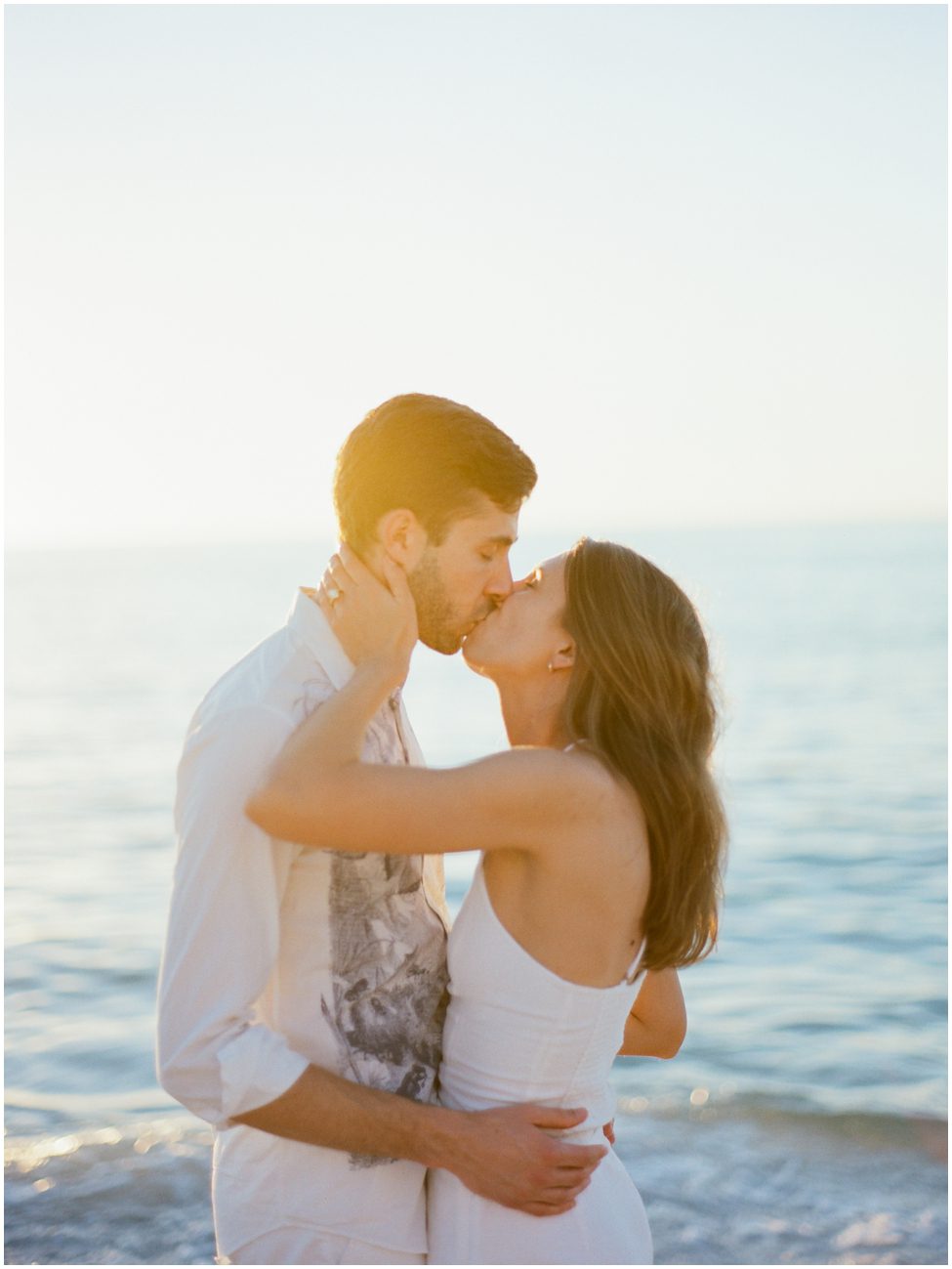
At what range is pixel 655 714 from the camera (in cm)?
290

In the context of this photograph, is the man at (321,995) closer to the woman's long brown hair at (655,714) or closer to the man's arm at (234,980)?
the man's arm at (234,980)

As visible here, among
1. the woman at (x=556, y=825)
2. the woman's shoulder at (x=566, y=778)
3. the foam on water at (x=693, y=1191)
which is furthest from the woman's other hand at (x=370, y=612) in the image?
the foam on water at (x=693, y=1191)

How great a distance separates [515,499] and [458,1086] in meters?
1.23

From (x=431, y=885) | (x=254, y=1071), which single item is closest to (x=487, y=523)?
(x=431, y=885)

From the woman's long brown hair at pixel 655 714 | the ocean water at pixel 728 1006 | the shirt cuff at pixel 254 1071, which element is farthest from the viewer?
the ocean water at pixel 728 1006

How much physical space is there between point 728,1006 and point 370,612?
673 centimetres

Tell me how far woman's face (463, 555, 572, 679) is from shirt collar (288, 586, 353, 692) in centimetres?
39

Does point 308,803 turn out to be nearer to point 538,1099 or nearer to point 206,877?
point 206,877

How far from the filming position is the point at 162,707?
25469 mm

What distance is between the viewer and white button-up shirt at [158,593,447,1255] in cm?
244

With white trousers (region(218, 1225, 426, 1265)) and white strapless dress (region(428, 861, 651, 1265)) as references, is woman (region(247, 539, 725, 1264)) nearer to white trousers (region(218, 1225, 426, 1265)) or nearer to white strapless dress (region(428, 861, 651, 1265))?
white strapless dress (region(428, 861, 651, 1265))

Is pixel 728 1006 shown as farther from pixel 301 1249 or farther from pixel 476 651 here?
pixel 301 1249

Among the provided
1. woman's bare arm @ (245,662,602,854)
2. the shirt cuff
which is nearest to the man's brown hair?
woman's bare arm @ (245,662,602,854)

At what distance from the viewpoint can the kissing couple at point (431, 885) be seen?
2473 millimetres
